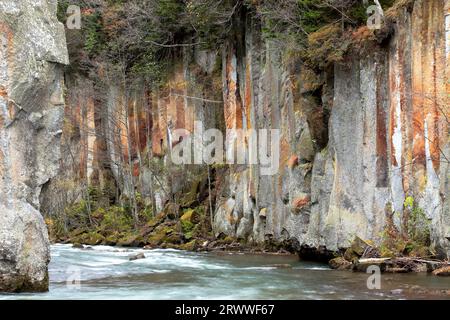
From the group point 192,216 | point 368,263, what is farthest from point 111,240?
point 368,263

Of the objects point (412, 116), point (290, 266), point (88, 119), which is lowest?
point (290, 266)

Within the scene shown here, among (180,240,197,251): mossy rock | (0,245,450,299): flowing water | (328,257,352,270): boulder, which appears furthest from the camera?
(180,240,197,251): mossy rock

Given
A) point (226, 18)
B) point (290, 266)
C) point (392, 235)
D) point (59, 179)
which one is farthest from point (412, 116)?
point (59, 179)

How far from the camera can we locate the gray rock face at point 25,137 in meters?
12.1

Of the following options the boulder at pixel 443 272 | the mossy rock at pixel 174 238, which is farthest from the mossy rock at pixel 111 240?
the boulder at pixel 443 272

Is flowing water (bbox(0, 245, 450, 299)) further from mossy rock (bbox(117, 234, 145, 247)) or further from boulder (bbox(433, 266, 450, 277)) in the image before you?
mossy rock (bbox(117, 234, 145, 247))

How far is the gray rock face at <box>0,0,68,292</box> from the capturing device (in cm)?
1205

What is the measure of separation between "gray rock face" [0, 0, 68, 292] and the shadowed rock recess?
30 millimetres

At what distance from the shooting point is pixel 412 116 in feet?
53.4

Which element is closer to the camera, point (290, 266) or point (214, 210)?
point (290, 266)

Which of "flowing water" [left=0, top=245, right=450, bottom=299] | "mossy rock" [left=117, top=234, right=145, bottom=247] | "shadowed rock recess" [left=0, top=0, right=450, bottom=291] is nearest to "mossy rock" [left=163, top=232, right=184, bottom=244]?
"shadowed rock recess" [left=0, top=0, right=450, bottom=291]
